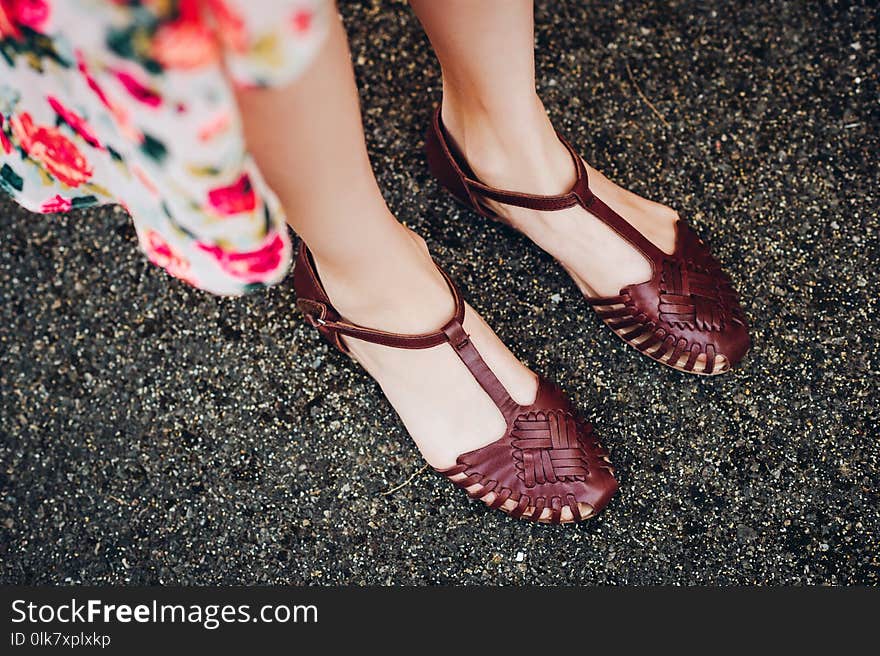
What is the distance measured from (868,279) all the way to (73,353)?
112 cm

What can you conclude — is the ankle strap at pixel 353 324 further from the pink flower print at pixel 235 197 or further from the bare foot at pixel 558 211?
the pink flower print at pixel 235 197

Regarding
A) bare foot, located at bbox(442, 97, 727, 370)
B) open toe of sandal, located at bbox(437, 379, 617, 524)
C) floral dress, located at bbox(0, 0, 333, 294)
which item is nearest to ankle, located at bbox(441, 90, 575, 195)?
bare foot, located at bbox(442, 97, 727, 370)

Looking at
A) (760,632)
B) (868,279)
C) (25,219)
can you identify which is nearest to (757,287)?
(868,279)

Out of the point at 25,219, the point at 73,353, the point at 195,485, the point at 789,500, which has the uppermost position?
the point at 25,219

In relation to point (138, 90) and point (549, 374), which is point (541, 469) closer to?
point (549, 374)

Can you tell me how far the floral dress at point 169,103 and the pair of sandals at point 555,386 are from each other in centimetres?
35

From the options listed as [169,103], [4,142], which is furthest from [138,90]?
[4,142]

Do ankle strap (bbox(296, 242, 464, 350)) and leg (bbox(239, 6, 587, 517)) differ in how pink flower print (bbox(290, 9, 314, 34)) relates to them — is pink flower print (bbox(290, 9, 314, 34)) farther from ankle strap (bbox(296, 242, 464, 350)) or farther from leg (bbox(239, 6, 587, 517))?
ankle strap (bbox(296, 242, 464, 350))

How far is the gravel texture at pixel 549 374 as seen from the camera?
0.90 metres

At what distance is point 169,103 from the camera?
1.13 feet

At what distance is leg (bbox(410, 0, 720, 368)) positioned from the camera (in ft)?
2.17

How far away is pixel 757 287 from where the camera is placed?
0.96 m

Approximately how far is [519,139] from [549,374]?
329mm

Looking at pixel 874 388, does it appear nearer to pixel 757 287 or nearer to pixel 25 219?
pixel 757 287
